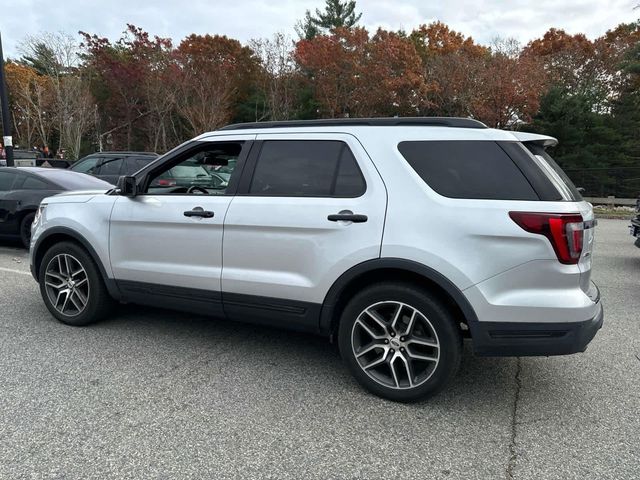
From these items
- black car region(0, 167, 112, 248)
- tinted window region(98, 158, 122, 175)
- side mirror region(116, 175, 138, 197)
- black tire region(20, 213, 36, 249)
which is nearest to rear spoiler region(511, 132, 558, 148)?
side mirror region(116, 175, 138, 197)

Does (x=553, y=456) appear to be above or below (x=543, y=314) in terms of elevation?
below

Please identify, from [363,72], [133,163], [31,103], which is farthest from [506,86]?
[31,103]

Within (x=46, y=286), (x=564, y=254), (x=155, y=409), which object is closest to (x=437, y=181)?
(x=564, y=254)

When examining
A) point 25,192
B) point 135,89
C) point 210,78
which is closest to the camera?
point 25,192

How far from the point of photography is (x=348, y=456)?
2.62m

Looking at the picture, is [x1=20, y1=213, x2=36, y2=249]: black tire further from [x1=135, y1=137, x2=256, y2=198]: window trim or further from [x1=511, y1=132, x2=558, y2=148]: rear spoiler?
[x1=511, y1=132, x2=558, y2=148]: rear spoiler

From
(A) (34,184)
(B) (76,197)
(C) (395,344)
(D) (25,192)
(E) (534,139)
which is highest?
(E) (534,139)

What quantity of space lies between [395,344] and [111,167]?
11.4m

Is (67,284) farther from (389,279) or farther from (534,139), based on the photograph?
(534,139)

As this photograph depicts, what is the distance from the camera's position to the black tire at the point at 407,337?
9.93ft

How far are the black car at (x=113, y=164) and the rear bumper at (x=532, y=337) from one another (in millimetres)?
11229

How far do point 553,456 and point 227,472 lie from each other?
1.75m

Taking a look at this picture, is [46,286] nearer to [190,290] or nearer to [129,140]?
[190,290]

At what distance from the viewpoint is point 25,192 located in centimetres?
812
